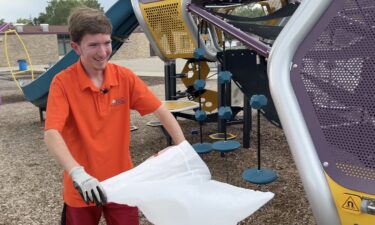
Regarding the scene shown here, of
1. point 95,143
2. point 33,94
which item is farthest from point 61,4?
point 95,143

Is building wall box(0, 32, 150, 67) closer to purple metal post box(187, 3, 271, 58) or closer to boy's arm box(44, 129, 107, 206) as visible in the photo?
purple metal post box(187, 3, 271, 58)

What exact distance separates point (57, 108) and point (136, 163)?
274 centimetres

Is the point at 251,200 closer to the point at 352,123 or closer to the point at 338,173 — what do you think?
the point at 338,173

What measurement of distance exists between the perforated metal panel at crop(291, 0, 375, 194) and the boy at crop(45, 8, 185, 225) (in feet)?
2.15

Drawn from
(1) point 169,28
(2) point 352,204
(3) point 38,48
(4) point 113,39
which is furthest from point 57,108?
(3) point 38,48

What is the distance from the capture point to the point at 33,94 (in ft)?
21.2

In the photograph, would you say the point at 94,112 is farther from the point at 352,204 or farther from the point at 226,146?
the point at 352,204

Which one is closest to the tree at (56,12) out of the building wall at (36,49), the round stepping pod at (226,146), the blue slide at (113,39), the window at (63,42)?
the window at (63,42)

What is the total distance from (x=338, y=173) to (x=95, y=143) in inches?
41.0

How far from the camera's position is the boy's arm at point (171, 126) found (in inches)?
73.9

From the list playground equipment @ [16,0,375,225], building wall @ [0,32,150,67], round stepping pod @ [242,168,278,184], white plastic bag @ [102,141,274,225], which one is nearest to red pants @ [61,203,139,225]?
white plastic bag @ [102,141,274,225]

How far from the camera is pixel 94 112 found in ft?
6.04

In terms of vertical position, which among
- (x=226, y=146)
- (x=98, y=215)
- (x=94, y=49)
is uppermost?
(x=94, y=49)

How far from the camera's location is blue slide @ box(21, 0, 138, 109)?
5.63m
